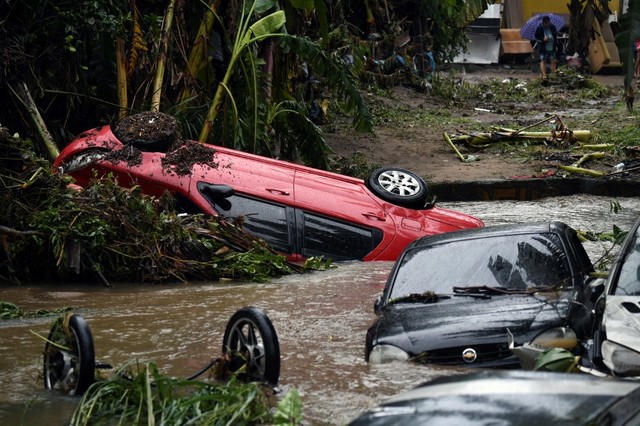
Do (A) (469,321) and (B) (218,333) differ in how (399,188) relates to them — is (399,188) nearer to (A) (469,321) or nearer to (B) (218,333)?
(B) (218,333)

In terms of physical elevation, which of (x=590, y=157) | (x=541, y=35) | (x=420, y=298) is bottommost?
(x=420, y=298)

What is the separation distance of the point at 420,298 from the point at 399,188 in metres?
3.66

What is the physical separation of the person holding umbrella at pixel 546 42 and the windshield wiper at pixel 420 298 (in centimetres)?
2768

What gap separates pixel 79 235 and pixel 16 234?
0.54 metres

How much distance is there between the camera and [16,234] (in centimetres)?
976

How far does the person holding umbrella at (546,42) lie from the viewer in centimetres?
3431

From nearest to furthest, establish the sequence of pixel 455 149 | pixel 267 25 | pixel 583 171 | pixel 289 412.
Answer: pixel 289 412 → pixel 267 25 → pixel 583 171 → pixel 455 149

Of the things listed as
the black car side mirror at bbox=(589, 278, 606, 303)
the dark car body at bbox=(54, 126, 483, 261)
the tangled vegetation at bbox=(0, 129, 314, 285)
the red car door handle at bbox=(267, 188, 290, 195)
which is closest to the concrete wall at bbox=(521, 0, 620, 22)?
the dark car body at bbox=(54, 126, 483, 261)

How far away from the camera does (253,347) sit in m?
5.79

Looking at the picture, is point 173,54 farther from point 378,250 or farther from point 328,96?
point 328,96

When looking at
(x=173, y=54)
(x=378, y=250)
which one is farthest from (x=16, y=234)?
(x=173, y=54)

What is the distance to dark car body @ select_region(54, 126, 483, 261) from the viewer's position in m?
10.4

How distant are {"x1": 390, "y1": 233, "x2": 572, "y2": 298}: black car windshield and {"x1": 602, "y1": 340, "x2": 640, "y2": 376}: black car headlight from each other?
5.87 feet

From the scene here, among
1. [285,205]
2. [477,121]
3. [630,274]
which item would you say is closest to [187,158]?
[285,205]
